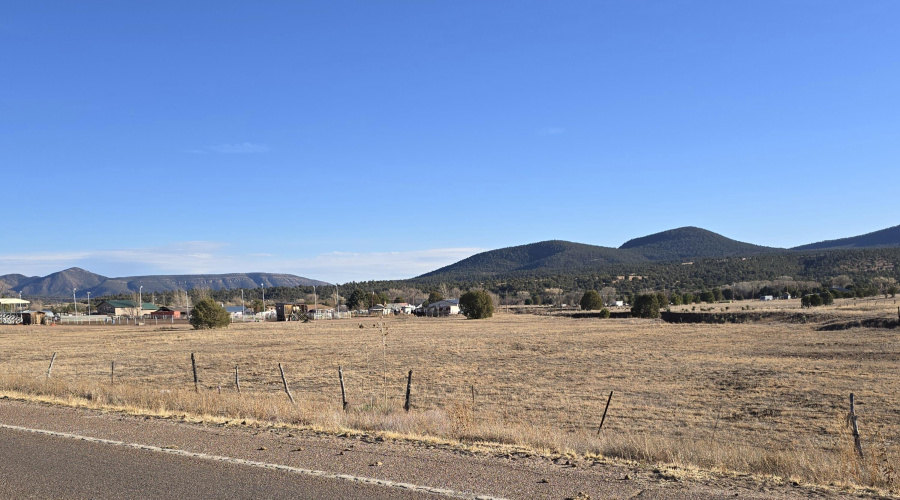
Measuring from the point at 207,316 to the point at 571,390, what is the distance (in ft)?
196

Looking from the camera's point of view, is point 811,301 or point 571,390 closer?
point 571,390

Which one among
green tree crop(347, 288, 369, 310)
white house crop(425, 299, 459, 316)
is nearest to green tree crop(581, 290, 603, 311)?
white house crop(425, 299, 459, 316)

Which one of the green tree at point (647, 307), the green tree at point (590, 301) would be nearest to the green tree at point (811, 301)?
the green tree at point (647, 307)

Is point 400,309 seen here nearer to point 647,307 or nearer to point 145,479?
point 647,307

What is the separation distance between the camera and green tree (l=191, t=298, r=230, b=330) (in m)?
75.5

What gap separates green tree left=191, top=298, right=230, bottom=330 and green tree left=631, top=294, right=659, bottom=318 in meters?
56.4

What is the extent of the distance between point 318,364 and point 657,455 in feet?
88.5

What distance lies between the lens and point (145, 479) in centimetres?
905

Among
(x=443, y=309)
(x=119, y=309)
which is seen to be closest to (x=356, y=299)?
(x=443, y=309)

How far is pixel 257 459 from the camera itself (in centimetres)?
1010

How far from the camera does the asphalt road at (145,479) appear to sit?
329 inches

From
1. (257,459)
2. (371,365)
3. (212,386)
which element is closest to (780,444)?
(257,459)

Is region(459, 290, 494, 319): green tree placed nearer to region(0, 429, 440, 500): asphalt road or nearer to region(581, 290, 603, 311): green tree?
region(581, 290, 603, 311): green tree

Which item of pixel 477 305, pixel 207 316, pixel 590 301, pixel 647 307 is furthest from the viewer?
pixel 590 301
